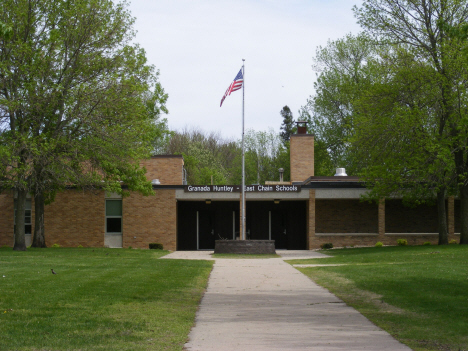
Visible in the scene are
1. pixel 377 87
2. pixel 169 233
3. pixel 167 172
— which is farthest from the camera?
pixel 167 172

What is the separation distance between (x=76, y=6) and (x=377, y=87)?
14418 mm

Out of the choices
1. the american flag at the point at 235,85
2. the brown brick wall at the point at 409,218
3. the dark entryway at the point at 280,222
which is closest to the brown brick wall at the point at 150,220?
the dark entryway at the point at 280,222

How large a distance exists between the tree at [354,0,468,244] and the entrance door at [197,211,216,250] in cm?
1555

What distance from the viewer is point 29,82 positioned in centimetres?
2508

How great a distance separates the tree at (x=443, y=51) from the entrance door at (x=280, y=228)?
496 inches

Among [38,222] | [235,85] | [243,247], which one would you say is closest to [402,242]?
[243,247]

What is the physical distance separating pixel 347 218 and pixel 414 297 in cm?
2635

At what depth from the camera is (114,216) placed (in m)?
35.3

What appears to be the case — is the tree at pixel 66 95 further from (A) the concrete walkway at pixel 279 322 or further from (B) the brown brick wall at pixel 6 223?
(A) the concrete walkway at pixel 279 322

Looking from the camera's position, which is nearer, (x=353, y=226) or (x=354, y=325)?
(x=354, y=325)

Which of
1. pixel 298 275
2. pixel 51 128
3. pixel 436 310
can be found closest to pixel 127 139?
pixel 51 128

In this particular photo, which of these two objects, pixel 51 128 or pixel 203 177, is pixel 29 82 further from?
pixel 203 177

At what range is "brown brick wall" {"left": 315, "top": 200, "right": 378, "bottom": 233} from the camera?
37.0 m

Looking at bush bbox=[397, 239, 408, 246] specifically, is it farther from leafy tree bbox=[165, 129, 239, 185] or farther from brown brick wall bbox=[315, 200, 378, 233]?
leafy tree bbox=[165, 129, 239, 185]
